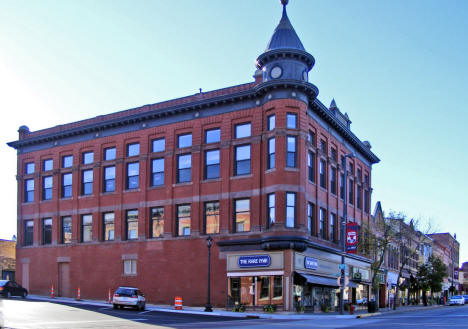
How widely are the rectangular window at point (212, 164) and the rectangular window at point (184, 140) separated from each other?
1942 mm

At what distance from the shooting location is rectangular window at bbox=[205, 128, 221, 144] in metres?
41.5

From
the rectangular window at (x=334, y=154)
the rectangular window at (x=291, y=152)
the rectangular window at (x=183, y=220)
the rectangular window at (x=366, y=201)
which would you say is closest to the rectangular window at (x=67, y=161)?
the rectangular window at (x=183, y=220)

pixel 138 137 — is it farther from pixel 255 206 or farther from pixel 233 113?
pixel 255 206

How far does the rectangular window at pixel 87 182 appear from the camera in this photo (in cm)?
4781

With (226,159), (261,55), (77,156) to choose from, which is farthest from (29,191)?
(261,55)

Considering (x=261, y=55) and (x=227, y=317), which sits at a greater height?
(x=261, y=55)

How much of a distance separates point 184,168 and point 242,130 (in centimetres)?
565

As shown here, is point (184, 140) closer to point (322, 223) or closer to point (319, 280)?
point (322, 223)

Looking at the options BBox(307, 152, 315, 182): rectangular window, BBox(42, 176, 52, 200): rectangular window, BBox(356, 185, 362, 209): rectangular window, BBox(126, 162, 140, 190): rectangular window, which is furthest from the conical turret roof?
BBox(42, 176, 52, 200): rectangular window

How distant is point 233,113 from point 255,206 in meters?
7.03

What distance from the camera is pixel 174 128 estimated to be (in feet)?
142

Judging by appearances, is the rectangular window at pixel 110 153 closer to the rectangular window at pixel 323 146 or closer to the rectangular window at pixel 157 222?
the rectangular window at pixel 157 222

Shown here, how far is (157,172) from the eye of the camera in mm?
44094

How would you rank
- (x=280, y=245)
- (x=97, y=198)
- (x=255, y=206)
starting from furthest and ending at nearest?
(x=97, y=198), (x=255, y=206), (x=280, y=245)
